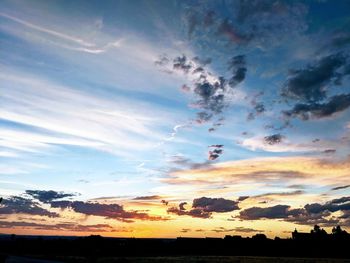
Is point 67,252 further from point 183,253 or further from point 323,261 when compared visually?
point 323,261

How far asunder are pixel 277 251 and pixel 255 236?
62.9 feet

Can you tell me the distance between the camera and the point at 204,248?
94.5 metres

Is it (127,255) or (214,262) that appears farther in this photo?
(127,255)

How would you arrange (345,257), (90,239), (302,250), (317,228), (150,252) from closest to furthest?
1. (345,257)
2. (302,250)
3. (150,252)
4. (90,239)
5. (317,228)

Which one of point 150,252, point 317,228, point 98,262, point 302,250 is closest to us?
point 98,262

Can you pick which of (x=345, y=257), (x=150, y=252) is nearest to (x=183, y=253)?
(x=150, y=252)

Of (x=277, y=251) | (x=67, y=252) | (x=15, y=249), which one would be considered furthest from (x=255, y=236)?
(x=15, y=249)

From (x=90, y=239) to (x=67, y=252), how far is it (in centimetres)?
1417

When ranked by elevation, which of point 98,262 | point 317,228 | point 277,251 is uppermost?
point 317,228

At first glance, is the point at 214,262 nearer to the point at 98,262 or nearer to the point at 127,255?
the point at 98,262

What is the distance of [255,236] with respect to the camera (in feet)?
339

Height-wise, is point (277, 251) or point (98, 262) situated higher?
point (277, 251)

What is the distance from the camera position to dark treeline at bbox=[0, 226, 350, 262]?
80.6 metres

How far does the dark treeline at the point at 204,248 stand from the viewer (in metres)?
80.6
